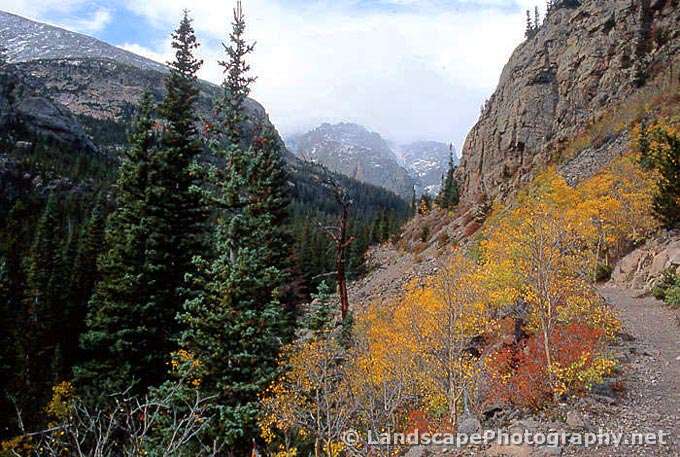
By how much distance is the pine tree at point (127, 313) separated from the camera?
16.1 m

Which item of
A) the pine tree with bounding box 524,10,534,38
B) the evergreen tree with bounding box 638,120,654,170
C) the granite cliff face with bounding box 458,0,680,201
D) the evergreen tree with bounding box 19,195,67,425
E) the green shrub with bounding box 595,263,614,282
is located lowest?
the evergreen tree with bounding box 19,195,67,425

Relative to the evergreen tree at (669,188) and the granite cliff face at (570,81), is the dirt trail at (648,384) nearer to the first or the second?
the evergreen tree at (669,188)

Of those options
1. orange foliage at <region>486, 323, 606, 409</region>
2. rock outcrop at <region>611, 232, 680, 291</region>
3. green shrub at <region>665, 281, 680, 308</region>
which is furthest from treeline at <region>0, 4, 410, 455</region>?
rock outcrop at <region>611, 232, 680, 291</region>

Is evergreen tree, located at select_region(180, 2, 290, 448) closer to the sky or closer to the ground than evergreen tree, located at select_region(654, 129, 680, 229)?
closer to the ground

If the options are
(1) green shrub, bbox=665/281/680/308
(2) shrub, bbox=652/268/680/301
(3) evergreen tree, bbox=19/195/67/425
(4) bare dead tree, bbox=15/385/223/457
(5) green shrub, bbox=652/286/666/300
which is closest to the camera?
(4) bare dead tree, bbox=15/385/223/457

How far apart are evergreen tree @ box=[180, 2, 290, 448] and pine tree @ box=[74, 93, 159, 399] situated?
2141 mm

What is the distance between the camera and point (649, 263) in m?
23.5

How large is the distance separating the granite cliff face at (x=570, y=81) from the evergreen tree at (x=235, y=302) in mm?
33783

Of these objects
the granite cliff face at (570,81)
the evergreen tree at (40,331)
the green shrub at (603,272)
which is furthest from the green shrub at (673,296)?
the evergreen tree at (40,331)

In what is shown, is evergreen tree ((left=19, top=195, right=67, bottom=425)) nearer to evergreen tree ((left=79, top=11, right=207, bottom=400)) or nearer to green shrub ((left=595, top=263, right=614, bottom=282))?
evergreen tree ((left=79, top=11, right=207, bottom=400))

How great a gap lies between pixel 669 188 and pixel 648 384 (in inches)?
668

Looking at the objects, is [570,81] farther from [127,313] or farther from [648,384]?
[127,313]

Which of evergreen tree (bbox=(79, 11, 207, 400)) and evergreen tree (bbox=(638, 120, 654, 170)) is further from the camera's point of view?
Result: evergreen tree (bbox=(638, 120, 654, 170))

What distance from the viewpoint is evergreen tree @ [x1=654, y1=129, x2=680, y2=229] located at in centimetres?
2286
